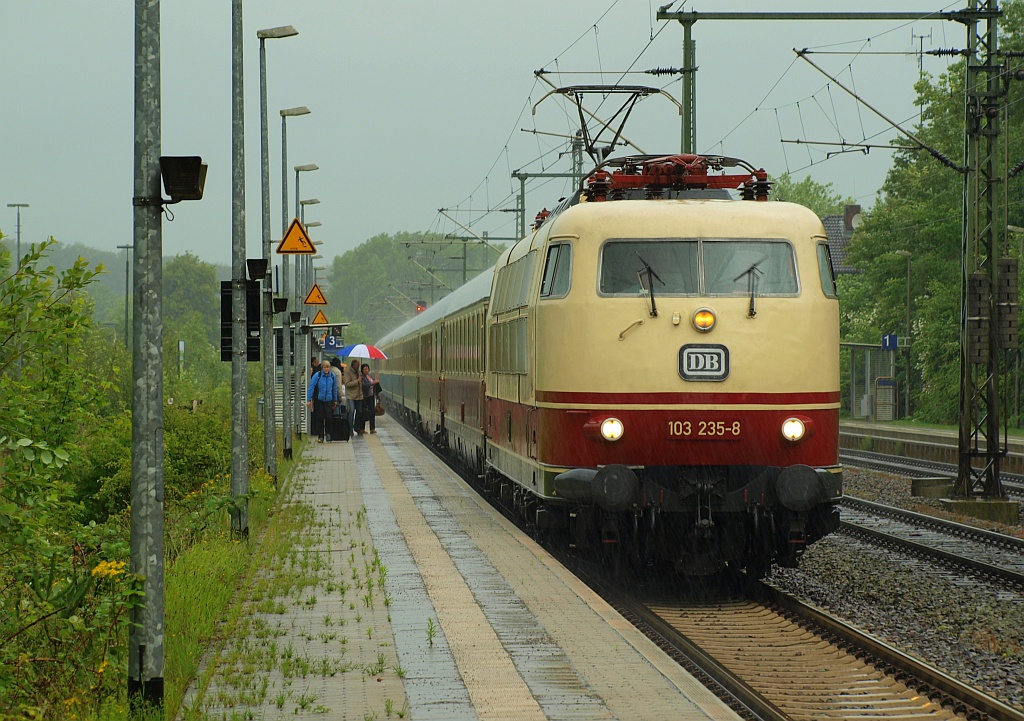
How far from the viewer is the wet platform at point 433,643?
23.4 feet

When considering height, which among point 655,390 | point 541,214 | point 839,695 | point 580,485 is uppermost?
point 541,214

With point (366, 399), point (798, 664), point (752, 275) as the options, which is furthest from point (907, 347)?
point (798, 664)

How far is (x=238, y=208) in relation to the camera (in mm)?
15953

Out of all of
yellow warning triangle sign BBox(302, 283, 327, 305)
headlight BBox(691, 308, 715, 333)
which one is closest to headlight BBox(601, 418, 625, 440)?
headlight BBox(691, 308, 715, 333)

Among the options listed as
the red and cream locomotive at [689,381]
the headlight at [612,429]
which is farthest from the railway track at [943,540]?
the headlight at [612,429]

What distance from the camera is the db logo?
1155 cm

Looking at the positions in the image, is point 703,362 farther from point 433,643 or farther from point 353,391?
point 353,391

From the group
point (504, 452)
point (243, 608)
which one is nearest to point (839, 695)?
point (243, 608)

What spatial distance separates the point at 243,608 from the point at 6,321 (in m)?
2.83

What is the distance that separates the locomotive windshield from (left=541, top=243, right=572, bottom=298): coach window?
12.4 inches

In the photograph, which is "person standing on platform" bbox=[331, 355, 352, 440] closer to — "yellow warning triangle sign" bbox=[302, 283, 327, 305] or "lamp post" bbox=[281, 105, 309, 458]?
"lamp post" bbox=[281, 105, 309, 458]

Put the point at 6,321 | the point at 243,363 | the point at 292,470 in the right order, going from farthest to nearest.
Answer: the point at 292,470, the point at 243,363, the point at 6,321

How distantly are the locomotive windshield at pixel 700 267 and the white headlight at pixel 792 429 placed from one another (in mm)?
1079

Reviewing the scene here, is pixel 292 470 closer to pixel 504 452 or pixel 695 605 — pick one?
pixel 504 452
